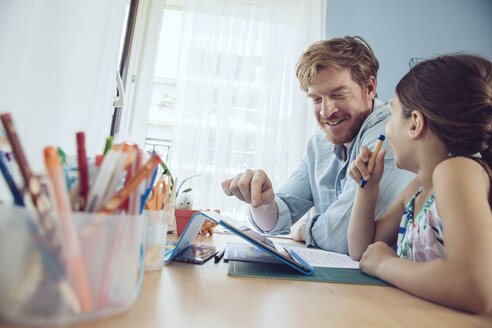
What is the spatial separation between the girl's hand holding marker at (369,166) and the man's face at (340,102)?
444mm

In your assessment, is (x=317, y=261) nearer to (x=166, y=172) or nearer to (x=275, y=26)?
(x=166, y=172)

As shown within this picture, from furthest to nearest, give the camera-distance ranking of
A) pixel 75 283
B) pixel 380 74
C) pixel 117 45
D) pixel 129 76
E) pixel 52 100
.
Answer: pixel 380 74 → pixel 129 76 → pixel 117 45 → pixel 52 100 → pixel 75 283

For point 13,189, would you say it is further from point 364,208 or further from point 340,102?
point 340,102

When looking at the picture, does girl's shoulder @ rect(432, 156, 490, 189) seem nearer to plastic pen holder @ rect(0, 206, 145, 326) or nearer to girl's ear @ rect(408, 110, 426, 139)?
girl's ear @ rect(408, 110, 426, 139)

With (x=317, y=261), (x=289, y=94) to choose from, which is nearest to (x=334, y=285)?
(x=317, y=261)

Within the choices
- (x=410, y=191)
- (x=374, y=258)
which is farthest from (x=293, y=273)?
(x=410, y=191)

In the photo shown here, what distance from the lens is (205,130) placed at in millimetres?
2158

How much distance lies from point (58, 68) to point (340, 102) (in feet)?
3.17

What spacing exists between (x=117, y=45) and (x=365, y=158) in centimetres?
101

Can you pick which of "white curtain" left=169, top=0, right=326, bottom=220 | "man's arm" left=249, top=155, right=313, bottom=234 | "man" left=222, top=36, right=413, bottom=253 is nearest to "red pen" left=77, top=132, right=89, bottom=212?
"man" left=222, top=36, right=413, bottom=253

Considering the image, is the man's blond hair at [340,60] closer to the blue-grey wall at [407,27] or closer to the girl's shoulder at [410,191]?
the girl's shoulder at [410,191]

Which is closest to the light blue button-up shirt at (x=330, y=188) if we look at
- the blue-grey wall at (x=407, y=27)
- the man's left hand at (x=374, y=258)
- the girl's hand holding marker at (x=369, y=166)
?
the girl's hand holding marker at (x=369, y=166)

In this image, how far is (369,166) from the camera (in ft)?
2.53

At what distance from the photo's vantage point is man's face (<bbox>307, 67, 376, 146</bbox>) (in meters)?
1.17
